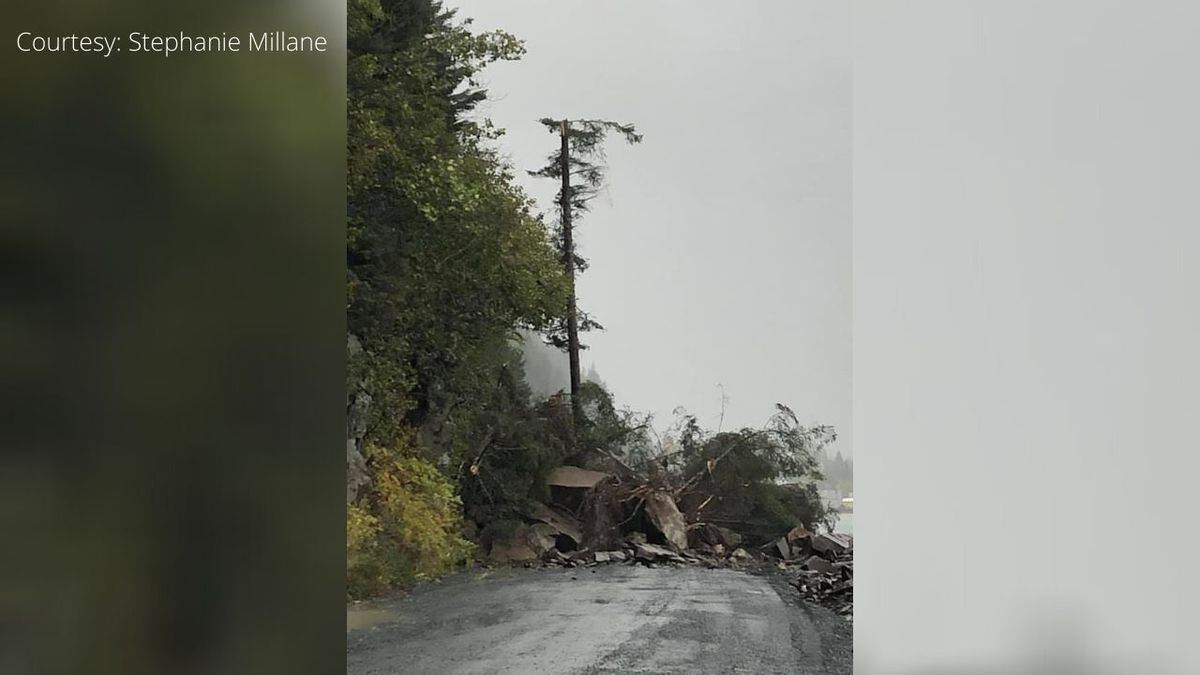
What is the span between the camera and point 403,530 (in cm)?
196

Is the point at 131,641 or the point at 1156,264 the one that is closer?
the point at 1156,264

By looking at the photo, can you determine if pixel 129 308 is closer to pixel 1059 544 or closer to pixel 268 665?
pixel 268 665

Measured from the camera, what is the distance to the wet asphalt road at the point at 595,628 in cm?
192

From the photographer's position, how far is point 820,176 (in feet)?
6.48

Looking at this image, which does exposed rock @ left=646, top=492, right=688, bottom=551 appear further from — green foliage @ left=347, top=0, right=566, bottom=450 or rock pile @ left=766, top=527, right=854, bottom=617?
green foliage @ left=347, top=0, right=566, bottom=450

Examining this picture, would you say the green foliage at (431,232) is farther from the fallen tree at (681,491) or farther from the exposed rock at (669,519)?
the exposed rock at (669,519)

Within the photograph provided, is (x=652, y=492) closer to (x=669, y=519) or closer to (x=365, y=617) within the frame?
(x=669, y=519)

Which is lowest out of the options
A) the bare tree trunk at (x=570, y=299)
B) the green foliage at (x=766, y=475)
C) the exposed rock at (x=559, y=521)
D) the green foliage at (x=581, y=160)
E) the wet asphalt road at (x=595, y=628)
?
the wet asphalt road at (x=595, y=628)

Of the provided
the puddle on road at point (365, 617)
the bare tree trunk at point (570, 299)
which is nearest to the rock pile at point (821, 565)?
the bare tree trunk at point (570, 299)

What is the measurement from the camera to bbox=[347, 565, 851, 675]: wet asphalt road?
1917 mm

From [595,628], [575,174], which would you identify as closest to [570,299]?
[575,174]

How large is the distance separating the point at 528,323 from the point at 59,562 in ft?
3.91

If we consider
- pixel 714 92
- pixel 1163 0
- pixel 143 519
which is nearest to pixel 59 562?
pixel 143 519

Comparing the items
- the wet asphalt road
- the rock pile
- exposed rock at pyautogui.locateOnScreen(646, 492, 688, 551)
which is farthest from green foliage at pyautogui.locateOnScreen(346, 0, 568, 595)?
the rock pile
